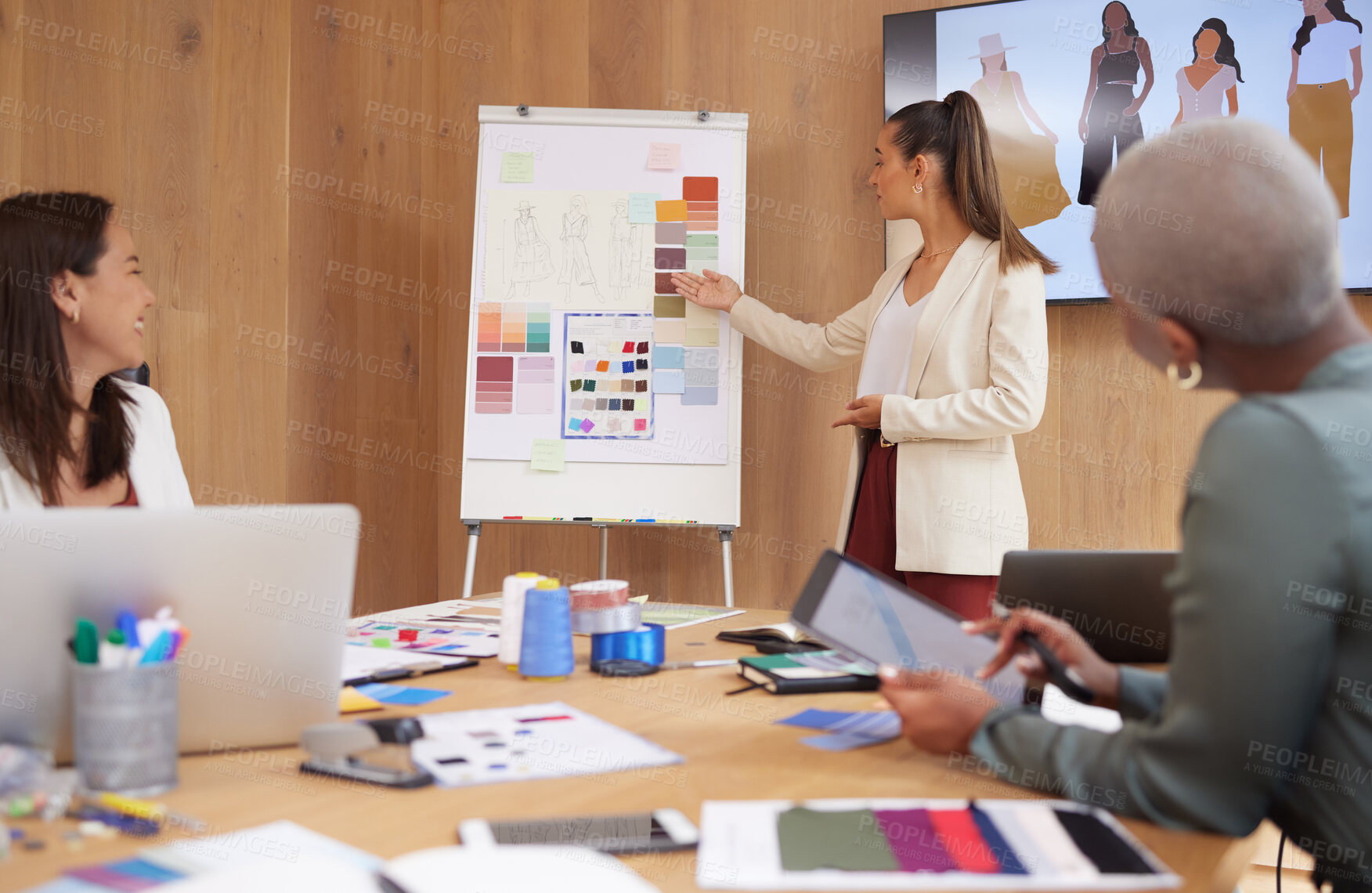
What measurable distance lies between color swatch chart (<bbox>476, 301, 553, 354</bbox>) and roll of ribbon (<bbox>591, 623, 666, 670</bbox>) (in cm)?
183

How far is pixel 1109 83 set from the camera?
9.91 ft

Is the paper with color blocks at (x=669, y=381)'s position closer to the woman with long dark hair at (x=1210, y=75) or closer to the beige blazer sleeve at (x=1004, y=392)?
the beige blazer sleeve at (x=1004, y=392)

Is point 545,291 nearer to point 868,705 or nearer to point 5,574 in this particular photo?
point 868,705

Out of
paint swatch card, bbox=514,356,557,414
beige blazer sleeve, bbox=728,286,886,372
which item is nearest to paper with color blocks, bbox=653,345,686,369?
beige blazer sleeve, bbox=728,286,886,372

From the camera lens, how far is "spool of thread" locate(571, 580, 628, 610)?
152cm

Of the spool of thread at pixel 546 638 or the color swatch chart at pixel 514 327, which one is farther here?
the color swatch chart at pixel 514 327

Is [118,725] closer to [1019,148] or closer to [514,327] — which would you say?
[514,327]

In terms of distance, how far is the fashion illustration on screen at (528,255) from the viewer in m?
3.21

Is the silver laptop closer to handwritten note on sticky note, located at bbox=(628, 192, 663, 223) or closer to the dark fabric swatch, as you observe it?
the dark fabric swatch

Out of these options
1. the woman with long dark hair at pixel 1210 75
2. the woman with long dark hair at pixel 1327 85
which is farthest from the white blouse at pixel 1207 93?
the woman with long dark hair at pixel 1327 85

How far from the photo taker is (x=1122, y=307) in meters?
0.92

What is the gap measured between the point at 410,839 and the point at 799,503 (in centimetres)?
272

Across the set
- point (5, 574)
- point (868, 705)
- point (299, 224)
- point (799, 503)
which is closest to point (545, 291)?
point (299, 224)

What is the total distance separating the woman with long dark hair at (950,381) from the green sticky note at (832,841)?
169 cm
